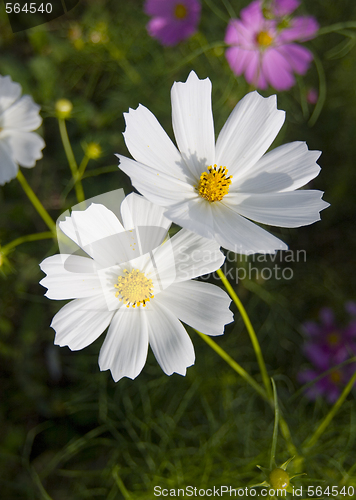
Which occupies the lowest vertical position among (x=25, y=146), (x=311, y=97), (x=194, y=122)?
(x=194, y=122)

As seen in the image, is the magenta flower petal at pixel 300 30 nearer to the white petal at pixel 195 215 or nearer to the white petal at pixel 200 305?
the white petal at pixel 195 215

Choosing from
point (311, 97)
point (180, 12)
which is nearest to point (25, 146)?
point (180, 12)

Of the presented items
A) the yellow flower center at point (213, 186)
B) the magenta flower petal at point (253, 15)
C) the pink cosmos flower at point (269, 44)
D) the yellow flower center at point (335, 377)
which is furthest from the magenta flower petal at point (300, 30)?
the yellow flower center at point (335, 377)

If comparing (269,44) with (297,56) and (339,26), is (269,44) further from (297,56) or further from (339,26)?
(339,26)

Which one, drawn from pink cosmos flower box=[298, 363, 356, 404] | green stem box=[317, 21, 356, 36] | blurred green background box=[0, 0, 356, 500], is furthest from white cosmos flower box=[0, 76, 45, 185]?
pink cosmos flower box=[298, 363, 356, 404]

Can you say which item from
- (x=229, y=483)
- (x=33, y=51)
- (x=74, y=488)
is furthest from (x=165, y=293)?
(x=33, y=51)
